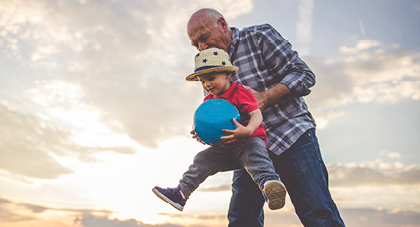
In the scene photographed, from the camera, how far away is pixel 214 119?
3.03m

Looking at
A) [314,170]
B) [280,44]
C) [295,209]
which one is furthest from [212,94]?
[295,209]

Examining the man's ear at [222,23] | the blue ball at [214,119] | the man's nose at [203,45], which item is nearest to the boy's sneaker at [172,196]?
the blue ball at [214,119]

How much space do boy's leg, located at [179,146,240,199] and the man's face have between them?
1419mm

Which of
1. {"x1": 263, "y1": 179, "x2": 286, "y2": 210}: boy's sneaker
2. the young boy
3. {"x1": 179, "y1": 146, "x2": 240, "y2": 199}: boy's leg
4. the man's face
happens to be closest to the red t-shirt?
the young boy

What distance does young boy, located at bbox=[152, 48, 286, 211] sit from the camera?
3.07 m

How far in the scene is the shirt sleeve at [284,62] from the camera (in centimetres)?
382

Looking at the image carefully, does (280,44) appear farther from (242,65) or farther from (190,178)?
(190,178)

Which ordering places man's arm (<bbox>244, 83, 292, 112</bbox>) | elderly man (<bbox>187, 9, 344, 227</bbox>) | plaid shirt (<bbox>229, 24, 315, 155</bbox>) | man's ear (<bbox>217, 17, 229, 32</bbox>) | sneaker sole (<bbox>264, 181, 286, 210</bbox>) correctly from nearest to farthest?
sneaker sole (<bbox>264, 181, 286, 210</bbox>)
elderly man (<bbox>187, 9, 344, 227</bbox>)
man's arm (<bbox>244, 83, 292, 112</bbox>)
plaid shirt (<bbox>229, 24, 315, 155</bbox>)
man's ear (<bbox>217, 17, 229, 32</bbox>)

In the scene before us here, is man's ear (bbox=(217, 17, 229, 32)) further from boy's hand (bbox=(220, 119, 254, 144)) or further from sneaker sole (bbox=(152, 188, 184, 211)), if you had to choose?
sneaker sole (bbox=(152, 188, 184, 211))

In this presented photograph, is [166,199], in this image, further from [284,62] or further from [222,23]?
[222,23]

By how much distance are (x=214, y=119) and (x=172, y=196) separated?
96 centimetres

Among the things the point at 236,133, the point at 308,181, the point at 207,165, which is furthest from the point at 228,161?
the point at 308,181

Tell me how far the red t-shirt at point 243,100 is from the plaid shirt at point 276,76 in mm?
526

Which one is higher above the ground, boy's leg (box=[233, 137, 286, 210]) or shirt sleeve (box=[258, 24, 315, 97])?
shirt sleeve (box=[258, 24, 315, 97])
